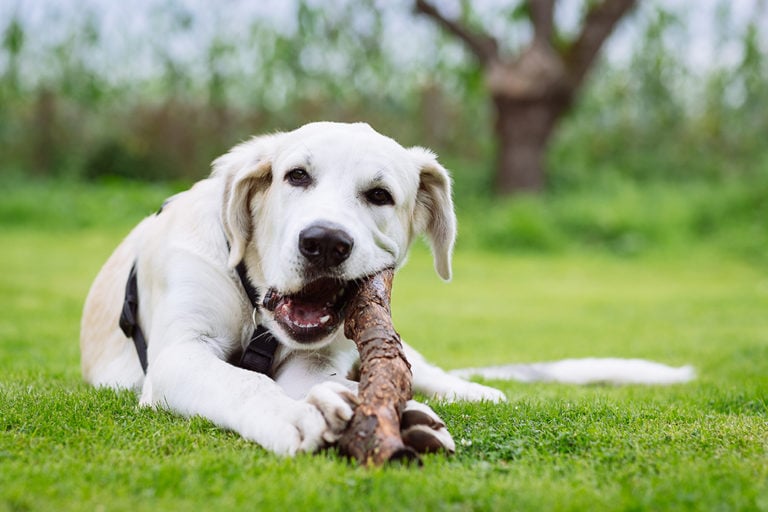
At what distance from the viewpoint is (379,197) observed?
4250mm

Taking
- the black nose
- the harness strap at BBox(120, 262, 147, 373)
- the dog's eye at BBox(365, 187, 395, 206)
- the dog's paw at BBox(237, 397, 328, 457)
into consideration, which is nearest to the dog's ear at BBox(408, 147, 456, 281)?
the dog's eye at BBox(365, 187, 395, 206)

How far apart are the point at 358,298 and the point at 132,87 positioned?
64.2ft

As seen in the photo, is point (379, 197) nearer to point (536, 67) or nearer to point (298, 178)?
point (298, 178)

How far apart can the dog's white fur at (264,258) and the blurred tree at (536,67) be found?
1349 centimetres

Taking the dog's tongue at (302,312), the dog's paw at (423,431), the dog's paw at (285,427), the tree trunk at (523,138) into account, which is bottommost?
the dog's paw at (285,427)

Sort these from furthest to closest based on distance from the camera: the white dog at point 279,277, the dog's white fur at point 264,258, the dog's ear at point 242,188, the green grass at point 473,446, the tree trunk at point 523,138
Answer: the tree trunk at point 523,138 < the dog's ear at point 242,188 < the dog's white fur at point 264,258 < the white dog at point 279,277 < the green grass at point 473,446

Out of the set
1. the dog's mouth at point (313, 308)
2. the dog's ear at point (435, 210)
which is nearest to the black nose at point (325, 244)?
the dog's mouth at point (313, 308)

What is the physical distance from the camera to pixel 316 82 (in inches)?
846

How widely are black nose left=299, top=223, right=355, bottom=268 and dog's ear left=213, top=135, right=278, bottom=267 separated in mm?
746

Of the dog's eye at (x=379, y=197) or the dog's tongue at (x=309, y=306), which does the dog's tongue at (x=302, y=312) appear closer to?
the dog's tongue at (x=309, y=306)

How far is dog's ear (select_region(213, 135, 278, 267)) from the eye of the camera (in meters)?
4.35

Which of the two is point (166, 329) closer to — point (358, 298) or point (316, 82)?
point (358, 298)

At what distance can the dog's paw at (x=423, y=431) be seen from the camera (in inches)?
123

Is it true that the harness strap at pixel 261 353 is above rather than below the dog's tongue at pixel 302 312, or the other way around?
below
